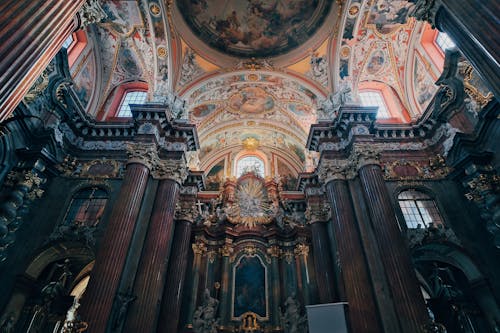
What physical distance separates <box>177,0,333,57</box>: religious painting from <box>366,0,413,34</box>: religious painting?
2336 millimetres

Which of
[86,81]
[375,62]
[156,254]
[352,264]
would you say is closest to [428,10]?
[352,264]

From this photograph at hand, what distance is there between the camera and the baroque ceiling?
47.8 feet

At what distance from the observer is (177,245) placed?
13656 mm

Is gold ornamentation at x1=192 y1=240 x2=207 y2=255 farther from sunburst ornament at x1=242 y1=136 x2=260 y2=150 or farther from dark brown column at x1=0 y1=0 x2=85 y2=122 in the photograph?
dark brown column at x1=0 y1=0 x2=85 y2=122

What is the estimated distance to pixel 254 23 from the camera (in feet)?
53.9

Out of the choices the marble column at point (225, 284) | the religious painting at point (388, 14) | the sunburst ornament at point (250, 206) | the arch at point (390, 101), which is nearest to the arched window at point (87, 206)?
the marble column at point (225, 284)

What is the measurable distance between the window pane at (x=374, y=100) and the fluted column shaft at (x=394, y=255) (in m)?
5.93

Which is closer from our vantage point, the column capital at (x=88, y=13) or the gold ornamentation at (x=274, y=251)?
the column capital at (x=88, y=13)

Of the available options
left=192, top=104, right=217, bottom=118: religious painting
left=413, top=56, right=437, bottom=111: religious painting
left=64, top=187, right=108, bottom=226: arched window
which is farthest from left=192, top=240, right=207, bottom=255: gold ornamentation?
left=413, top=56, right=437, bottom=111: religious painting

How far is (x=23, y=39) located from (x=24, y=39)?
22 mm

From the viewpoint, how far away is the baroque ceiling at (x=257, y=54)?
47.8ft

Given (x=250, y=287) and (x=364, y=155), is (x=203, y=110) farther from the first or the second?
(x=250, y=287)

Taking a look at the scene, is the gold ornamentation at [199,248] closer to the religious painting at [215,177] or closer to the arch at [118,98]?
the religious painting at [215,177]

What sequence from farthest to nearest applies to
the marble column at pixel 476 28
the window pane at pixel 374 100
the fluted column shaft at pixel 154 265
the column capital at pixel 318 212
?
1. the window pane at pixel 374 100
2. the column capital at pixel 318 212
3. the fluted column shaft at pixel 154 265
4. the marble column at pixel 476 28
